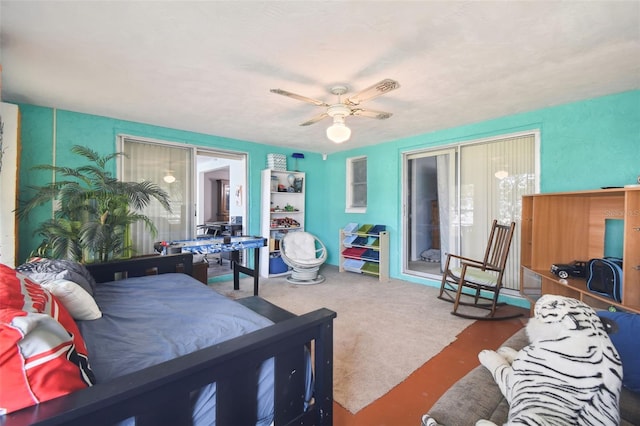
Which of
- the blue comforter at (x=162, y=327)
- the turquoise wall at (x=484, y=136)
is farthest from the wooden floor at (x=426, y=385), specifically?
the turquoise wall at (x=484, y=136)

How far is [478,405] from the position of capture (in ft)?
3.52

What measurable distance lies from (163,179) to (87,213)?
976 mm

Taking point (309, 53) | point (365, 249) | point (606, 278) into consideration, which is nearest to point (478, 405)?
point (606, 278)

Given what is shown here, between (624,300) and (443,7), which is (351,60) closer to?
(443,7)

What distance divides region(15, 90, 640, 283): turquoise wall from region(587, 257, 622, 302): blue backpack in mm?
1196

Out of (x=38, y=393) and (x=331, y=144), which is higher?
(x=331, y=144)

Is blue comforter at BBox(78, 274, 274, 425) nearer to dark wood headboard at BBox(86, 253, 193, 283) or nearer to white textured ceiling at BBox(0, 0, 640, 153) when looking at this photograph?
dark wood headboard at BBox(86, 253, 193, 283)

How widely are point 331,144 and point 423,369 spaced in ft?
12.4

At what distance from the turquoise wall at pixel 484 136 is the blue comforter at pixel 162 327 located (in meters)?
2.21

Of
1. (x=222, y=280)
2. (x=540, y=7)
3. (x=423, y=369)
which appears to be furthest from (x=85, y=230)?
(x=540, y=7)

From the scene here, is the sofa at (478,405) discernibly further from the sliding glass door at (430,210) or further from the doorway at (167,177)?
the doorway at (167,177)

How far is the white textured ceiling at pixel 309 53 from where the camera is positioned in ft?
5.24

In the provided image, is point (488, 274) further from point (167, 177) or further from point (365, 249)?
point (167, 177)

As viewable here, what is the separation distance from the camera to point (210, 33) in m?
1.79
